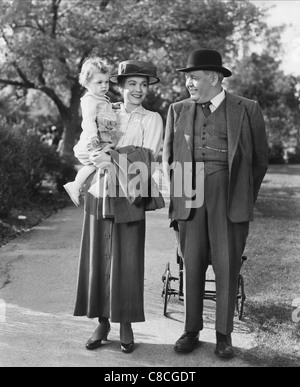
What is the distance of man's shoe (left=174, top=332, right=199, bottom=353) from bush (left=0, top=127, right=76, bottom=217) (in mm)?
6097

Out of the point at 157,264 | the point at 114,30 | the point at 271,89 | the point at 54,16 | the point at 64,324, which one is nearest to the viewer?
the point at 64,324

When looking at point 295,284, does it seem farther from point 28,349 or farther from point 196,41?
point 196,41

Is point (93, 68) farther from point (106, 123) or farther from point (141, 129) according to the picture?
point (141, 129)

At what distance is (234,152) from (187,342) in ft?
4.69

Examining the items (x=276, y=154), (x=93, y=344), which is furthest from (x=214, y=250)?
(x=276, y=154)

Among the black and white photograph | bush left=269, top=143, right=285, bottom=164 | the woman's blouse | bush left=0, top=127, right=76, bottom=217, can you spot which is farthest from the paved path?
bush left=269, top=143, right=285, bottom=164

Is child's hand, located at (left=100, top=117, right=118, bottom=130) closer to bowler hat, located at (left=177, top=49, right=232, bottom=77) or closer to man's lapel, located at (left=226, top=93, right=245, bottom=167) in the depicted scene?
bowler hat, located at (left=177, top=49, right=232, bottom=77)

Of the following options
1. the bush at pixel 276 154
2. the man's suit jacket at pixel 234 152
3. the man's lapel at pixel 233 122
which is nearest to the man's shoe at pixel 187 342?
the man's suit jacket at pixel 234 152

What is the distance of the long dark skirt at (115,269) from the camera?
4289 mm

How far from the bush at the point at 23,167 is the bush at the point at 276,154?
16921 millimetres

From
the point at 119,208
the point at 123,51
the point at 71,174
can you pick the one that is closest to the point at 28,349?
the point at 119,208

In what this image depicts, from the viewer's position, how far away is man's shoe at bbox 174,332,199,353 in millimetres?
4301

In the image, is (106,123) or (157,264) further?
(157,264)

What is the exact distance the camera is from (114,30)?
1563 cm
